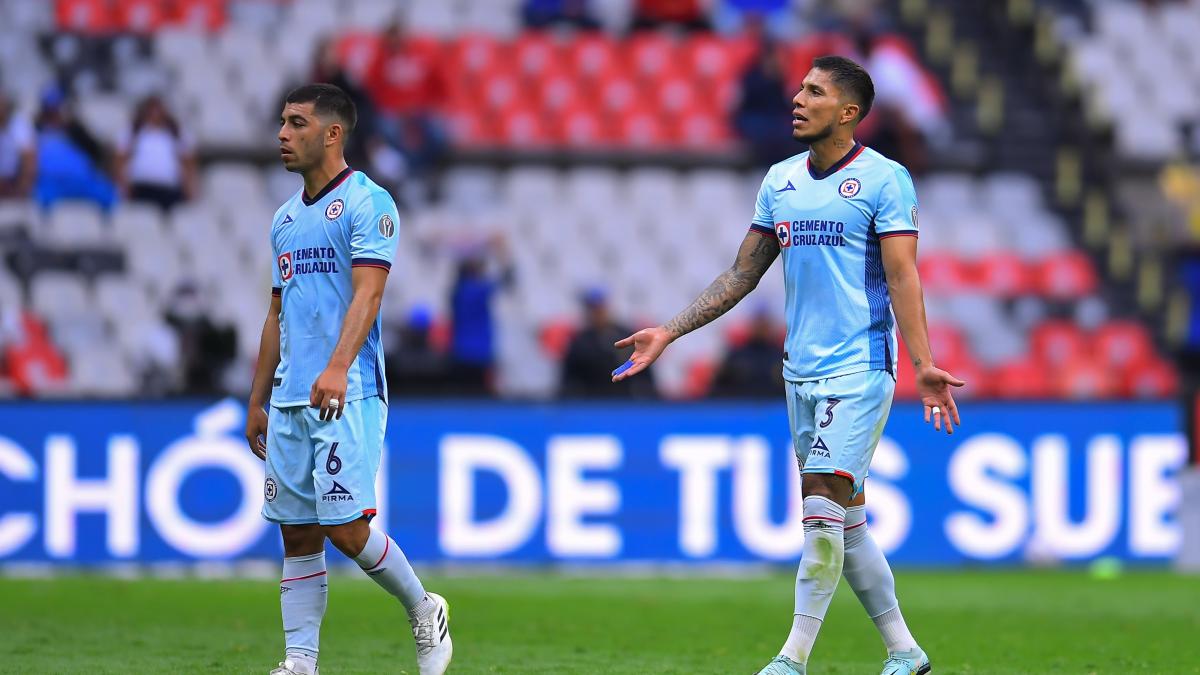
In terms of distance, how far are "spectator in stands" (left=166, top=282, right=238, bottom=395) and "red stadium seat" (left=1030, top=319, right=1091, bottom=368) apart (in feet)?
28.2

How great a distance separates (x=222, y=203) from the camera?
59.9 ft

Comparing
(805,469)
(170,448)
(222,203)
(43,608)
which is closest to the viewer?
(805,469)

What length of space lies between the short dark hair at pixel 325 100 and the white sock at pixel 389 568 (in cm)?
164

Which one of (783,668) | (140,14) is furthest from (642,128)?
(783,668)

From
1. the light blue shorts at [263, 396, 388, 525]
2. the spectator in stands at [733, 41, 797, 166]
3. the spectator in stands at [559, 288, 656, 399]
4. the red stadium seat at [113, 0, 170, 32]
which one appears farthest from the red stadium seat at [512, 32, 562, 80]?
the light blue shorts at [263, 396, 388, 525]

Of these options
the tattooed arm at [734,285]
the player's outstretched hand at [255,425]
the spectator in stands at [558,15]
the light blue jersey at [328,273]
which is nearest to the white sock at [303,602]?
the player's outstretched hand at [255,425]

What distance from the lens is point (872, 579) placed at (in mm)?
7316

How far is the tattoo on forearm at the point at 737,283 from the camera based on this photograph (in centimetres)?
748

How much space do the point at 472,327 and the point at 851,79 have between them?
30.1ft

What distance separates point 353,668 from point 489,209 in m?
11.6

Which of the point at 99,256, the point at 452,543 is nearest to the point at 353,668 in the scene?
the point at 452,543

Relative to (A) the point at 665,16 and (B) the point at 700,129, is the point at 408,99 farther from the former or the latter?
(A) the point at 665,16

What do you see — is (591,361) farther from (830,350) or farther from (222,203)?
(830,350)

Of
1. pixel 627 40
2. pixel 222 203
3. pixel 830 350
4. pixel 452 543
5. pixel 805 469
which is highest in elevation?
pixel 627 40
